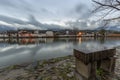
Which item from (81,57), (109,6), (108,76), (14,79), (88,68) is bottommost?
(14,79)

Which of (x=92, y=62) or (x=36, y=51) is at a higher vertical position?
(x=92, y=62)

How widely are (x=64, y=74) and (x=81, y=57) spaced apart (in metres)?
1.33

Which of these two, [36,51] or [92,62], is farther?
[36,51]

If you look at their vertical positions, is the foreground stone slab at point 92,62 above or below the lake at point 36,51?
above

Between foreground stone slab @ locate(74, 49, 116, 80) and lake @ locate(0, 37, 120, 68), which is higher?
foreground stone slab @ locate(74, 49, 116, 80)

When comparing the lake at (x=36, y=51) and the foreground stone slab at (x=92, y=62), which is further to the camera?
the lake at (x=36, y=51)

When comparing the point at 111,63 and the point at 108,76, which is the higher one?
the point at 111,63

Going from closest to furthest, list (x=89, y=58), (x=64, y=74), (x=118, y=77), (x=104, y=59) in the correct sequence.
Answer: (x=89, y=58) < (x=118, y=77) < (x=104, y=59) < (x=64, y=74)

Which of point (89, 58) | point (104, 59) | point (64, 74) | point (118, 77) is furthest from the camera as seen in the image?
point (64, 74)

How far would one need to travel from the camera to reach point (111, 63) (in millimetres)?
4281

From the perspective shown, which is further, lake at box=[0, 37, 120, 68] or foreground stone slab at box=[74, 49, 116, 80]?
lake at box=[0, 37, 120, 68]

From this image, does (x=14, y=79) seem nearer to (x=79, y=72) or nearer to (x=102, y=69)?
(x=79, y=72)

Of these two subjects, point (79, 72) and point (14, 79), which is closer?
point (79, 72)

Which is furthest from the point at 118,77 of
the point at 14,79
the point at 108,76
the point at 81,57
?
the point at 14,79
